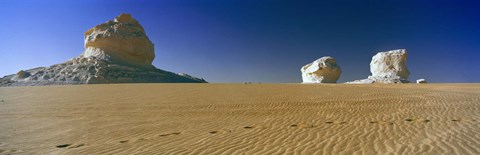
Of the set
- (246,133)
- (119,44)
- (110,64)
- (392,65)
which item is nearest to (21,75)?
(110,64)

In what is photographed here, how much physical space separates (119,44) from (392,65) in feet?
189

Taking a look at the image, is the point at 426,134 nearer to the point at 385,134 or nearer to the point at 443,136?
the point at 443,136

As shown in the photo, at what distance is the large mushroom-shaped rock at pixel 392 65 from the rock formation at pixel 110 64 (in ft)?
129

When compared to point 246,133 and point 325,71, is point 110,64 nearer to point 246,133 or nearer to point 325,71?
point 325,71

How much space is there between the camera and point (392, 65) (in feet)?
194

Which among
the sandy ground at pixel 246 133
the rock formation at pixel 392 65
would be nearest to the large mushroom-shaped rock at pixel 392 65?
the rock formation at pixel 392 65

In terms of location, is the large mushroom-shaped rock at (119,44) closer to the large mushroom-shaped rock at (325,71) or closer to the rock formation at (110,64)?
the rock formation at (110,64)

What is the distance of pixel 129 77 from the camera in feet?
172

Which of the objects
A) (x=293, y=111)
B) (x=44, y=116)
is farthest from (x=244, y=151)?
(x=44, y=116)

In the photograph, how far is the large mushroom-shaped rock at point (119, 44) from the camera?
6600 cm

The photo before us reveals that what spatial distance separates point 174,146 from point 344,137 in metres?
4.17

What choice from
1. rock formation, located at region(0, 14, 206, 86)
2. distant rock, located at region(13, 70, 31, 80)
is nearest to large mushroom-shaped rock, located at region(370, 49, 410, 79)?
rock formation, located at region(0, 14, 206, 86)

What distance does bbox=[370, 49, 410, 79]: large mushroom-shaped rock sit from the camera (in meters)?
57.9

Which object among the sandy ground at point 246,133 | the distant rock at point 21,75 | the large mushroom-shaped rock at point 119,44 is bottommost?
the sandy ground at point 246,133
